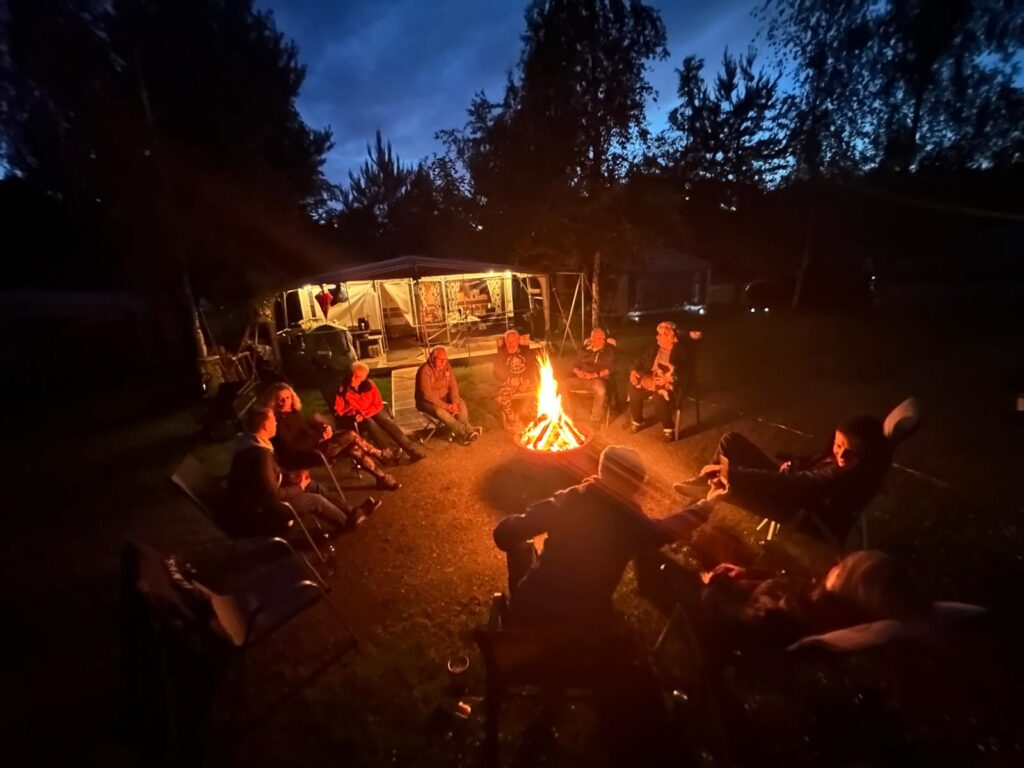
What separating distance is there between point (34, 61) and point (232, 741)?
59.0 feet

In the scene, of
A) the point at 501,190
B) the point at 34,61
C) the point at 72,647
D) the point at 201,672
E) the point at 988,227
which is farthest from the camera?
the point at 988,227

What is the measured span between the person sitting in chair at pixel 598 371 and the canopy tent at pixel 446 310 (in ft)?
17.4

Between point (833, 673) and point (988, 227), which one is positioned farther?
point (988, 227)

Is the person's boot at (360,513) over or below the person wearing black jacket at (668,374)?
below

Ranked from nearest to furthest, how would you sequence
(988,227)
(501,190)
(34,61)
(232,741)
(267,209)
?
(232,741)
(34,61)
(501,190)
(267,209)
(988,227)

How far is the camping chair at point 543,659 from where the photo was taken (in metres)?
2.35

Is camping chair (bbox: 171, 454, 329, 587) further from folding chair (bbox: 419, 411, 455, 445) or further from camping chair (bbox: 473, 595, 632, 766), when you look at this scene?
folding chair (bbox: 419, 411, 455, 445)

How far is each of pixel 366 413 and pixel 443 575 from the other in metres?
→ 2.94

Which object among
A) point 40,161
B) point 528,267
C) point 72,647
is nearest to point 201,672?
point 72,647

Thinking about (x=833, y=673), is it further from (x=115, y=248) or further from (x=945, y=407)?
(x=115, y=248)

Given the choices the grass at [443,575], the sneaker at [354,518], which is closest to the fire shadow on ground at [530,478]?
the grass at [443,575]

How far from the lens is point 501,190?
51.6ft

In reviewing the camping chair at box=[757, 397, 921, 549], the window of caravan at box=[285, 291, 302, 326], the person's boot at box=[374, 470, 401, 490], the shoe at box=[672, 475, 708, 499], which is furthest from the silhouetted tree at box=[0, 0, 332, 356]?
the camping chair at box=[757, 397, 921, 549]

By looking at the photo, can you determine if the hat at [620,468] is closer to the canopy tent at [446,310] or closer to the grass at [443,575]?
the grass at [443,575]
